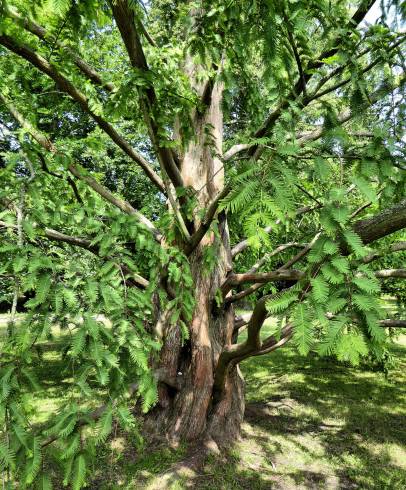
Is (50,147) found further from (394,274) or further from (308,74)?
(394,274)

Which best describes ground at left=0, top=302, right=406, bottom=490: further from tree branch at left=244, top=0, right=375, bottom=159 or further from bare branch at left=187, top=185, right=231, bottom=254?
tree branch at left=244, top=0, right=375, bottom=159

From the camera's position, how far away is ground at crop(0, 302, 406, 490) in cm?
424

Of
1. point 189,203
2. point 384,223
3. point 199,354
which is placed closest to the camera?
point 384,223

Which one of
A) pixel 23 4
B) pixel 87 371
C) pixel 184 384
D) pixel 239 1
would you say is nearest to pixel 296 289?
pixel 87 371

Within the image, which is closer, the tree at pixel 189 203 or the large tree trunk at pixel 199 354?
the tree at pixel 189 203

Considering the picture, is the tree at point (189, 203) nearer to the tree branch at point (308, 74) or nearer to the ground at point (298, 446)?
the tree branch at point (308, 74)

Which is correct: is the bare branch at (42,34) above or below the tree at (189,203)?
above

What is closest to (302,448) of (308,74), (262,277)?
(262,277)

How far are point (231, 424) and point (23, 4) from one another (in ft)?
16.4

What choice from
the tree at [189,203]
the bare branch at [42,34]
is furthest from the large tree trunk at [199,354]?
the bare branch at [42,34]

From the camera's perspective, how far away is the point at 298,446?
521 centimetres

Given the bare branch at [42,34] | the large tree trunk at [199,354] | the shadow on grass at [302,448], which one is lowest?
the shadow on grass at [302,448]

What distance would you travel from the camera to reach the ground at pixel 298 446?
4239mm

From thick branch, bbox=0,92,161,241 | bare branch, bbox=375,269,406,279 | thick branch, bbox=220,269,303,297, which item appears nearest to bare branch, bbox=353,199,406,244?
thick branch, bbox=220,269,303,297
